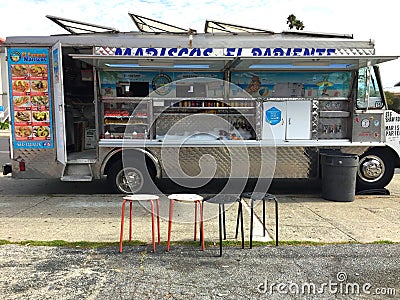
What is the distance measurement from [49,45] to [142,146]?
2.45m

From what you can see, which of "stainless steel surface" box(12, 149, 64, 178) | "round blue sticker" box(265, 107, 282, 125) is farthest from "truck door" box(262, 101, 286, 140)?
"stainless steel surface" box(12, 149, 64, 178)

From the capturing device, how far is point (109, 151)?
688 centimetres

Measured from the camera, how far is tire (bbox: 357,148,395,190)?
7188 millimetres

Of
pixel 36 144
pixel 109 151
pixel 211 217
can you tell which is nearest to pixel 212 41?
pixel 109 151

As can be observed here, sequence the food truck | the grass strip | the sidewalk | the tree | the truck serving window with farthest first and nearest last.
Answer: the tree, the truck serving window, the food truck, the sidewalk, the grass strip

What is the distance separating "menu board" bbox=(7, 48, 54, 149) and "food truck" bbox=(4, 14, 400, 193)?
18mm

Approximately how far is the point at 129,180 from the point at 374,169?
4.77m

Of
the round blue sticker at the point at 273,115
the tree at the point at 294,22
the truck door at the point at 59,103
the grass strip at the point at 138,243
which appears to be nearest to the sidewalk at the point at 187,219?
the grass strip at the point at 138,243

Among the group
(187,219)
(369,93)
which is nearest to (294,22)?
(369,93)

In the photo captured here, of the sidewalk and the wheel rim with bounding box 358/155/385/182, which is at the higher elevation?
the wheel rim with bounding box 358/155/385/182

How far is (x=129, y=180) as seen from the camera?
7043 millimetres

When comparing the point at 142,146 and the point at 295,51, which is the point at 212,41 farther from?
the point at 142,146

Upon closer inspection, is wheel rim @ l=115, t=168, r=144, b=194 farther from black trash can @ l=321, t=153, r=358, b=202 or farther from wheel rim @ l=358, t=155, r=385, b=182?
wheel rim @ l=358, t=155, r=385, b=182

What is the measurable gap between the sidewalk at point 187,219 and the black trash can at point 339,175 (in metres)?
0.18
